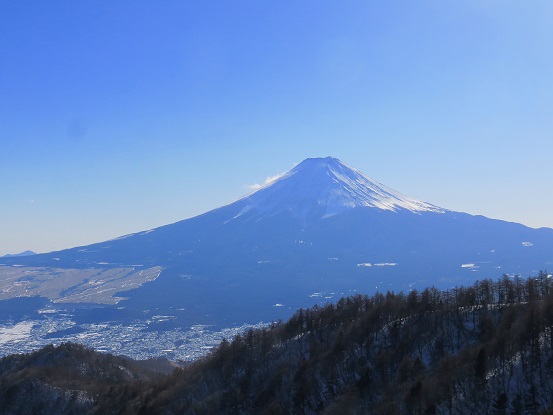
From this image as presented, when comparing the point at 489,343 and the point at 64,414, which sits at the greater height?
the point at 489,343

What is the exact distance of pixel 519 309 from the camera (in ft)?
205

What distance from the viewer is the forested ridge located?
50.3 metres

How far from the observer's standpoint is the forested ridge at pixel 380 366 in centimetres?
5031

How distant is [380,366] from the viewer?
60.8 m

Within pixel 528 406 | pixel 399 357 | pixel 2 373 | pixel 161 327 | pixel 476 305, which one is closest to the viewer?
pixel 528 406

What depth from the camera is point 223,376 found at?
241 ft

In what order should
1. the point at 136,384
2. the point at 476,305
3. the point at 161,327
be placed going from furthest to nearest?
1. the point at 161,327
2. the point at 136,384
3. the point at 476,305

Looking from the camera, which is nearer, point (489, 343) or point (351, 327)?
point (489, 343)

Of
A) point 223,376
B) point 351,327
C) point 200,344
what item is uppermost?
point 351,327

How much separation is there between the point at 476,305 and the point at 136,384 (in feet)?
143

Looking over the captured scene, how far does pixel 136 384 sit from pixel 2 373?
2691cm

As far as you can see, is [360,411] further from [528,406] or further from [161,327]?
[161,327]

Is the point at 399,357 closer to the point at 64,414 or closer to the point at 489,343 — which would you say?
the point at 489,343

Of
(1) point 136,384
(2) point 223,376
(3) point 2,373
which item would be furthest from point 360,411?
(3) point 2,373
